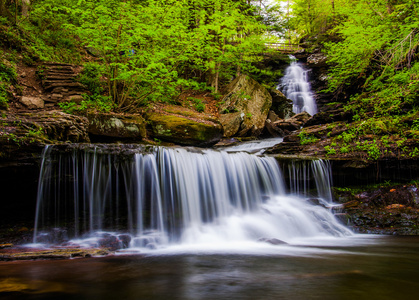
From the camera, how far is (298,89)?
1953 cm

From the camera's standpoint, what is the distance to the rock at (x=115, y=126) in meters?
8.18

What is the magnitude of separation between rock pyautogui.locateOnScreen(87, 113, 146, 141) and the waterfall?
41.6 feet

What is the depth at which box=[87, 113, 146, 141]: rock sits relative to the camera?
26.8 feet

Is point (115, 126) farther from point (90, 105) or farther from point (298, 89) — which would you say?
point (298, 89)

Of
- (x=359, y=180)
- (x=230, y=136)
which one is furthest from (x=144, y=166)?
(x=230, y=136)

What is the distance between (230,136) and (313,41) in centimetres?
1646

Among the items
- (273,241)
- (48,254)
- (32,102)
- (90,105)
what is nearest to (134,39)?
(90,105)

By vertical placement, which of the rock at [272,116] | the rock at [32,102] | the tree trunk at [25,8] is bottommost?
the rock at [32,102]

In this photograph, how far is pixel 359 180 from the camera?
A: 26.5ft

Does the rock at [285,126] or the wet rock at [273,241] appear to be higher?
the rock at [285,126]

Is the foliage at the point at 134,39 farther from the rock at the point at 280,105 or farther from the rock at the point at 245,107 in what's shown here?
the rock at the point at 280,105

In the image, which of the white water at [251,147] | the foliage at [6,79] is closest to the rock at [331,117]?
the white water at [251,147]

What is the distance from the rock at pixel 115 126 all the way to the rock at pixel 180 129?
989 millimetres

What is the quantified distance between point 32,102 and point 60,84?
5.19 ft
